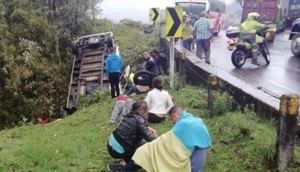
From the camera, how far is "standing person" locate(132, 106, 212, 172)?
19.8 feet

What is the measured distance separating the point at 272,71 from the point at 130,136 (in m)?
9.14

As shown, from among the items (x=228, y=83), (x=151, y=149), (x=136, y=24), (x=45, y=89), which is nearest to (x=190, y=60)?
(x=228, y=83)

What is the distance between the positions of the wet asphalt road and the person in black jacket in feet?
12.5

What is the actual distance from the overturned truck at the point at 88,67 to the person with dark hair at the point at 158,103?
6.50 m

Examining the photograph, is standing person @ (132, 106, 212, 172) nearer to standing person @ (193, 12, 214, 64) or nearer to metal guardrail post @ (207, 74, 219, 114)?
metal guardrail post @ (207, 74, 219, 114)

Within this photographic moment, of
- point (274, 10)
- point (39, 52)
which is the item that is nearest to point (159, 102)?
point (39, 52)

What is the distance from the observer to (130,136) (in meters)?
7.05

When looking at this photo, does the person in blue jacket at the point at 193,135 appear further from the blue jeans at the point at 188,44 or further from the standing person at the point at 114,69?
the blue jeans at the point at 188,44

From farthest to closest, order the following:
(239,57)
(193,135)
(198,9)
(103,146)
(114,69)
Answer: (198,9), (239,57), (114,69), (103,146), (193,135)

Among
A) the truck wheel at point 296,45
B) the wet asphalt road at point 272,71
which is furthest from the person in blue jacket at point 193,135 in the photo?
the truck wheel at point 296,45

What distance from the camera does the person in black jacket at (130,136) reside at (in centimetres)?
700

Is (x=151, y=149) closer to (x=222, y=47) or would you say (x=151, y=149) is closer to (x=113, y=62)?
(x=113, y=62)

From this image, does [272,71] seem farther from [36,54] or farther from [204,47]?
[36,54]

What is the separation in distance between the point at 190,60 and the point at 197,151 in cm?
803
